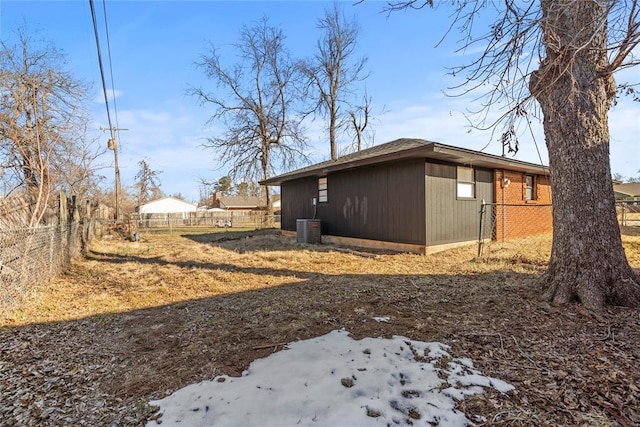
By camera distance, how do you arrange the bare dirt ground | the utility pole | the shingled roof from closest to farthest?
1. the bare dirt ground
2. the shingled roof
3. the utility pole

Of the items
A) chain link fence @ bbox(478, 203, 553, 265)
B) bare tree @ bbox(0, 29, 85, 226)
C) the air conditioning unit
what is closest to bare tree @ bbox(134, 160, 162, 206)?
bare tree @ bbox(0, 29, 85, 226)

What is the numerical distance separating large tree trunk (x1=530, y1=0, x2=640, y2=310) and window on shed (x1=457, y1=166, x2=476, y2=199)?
17.4 ft

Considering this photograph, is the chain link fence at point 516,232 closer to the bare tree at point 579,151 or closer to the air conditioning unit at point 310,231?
the bare tree at point 579,151

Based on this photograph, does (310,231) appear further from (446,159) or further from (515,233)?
(515,233)

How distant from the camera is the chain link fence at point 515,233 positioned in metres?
7.15

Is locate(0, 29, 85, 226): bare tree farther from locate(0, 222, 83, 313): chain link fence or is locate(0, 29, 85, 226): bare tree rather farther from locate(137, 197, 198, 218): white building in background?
Result: locate(137, 197, 198, 218): white building in background

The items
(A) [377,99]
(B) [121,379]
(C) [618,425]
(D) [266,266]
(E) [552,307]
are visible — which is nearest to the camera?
(C) [618,425]

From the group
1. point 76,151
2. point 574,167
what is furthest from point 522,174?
point 76,151

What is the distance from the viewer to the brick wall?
32.7 ft

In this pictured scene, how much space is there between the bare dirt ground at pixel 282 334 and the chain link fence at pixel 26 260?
0.21 meters

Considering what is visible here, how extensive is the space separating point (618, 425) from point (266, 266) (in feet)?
19.9

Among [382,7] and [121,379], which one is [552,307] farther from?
[121,379]

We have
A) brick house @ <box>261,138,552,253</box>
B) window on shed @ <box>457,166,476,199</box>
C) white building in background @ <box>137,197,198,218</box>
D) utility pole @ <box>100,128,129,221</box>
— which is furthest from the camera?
white building in background @ <box>137,197,198,218</box>

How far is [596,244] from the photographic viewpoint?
357cm
